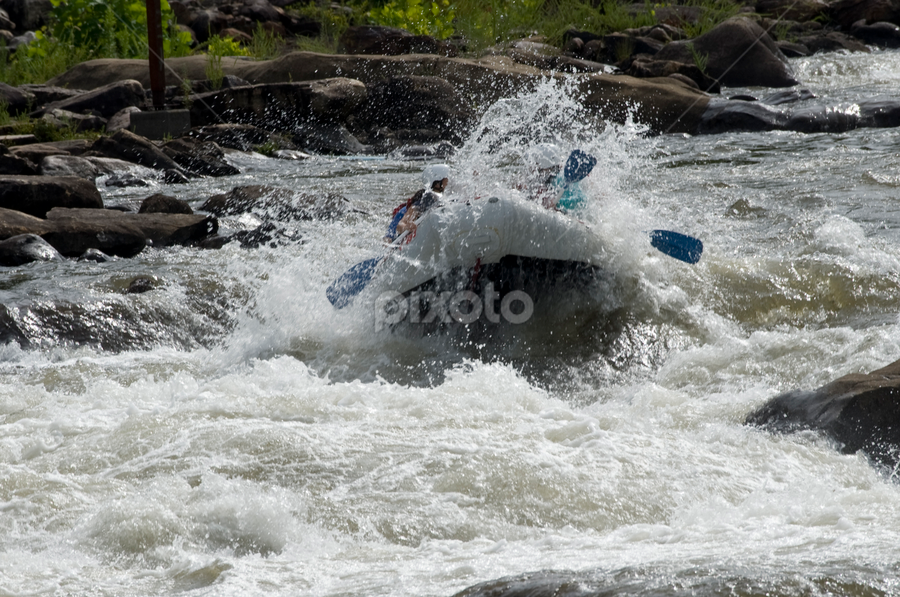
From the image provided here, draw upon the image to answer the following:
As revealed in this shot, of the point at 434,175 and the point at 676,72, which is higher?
the point at 434,175

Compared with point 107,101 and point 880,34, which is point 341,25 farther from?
point 880,34

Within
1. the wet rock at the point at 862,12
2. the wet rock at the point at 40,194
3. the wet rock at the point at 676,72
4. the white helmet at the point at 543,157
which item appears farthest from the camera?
the wet rock at the point at 862,12

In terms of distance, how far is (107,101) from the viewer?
11.5 metres

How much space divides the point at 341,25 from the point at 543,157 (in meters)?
12.3

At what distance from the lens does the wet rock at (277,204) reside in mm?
7145

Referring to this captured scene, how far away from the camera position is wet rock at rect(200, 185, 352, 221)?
7145 mm

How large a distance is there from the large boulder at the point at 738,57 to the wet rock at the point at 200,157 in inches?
286

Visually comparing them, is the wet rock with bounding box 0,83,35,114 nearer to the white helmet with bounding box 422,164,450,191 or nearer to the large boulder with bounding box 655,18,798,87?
the white helmet with bounding box 422,164,450,191

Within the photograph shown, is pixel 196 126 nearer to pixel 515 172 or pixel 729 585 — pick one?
pixel 515 172

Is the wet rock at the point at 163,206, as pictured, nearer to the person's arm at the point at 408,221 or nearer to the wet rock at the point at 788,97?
the person's arm at the point at 408,221

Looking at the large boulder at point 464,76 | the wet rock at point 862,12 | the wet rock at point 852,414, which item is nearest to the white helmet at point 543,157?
the wet rock at point 852,414

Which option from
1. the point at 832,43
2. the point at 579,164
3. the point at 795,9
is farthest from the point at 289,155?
the point at 795,9

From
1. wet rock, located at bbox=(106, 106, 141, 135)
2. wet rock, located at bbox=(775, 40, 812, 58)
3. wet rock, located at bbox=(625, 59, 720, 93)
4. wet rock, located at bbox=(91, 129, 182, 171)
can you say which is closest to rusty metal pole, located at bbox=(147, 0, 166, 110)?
wet rock, located at bbox=(106, 106, 141, 135)

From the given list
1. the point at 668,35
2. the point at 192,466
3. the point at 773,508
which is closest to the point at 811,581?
the point at 773,508
